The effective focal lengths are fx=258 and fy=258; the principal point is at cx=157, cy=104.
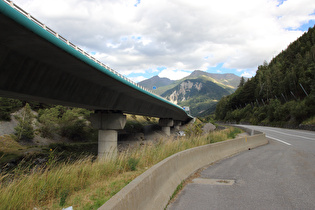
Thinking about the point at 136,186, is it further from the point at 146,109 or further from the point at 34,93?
the point at 146,109

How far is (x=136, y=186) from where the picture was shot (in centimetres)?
454

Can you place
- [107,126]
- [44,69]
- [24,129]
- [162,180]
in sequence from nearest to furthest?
[162,180] < [44,69] < [107,126] < [24,129]

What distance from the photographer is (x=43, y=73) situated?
14.8m

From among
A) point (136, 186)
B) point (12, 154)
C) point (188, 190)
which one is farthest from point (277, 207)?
point (12, 154)

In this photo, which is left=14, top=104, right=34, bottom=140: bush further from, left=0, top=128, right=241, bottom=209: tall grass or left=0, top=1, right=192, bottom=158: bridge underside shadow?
left=0, top=128, right=241, bottom=209: tall grass

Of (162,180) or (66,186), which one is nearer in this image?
(66,186)

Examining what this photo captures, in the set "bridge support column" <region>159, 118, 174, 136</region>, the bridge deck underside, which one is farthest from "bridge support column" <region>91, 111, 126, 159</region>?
"bridge support column" <region>159, 118, 174, 136</region>

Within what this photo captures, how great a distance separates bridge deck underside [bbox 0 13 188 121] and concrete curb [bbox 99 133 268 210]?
7.97 meters

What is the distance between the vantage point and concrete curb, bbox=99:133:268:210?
13.3 feet

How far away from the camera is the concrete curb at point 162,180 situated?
4062 mm

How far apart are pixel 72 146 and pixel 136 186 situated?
29.8 meters

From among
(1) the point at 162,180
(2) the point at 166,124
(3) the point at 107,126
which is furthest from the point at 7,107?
(2) the point at 166,124

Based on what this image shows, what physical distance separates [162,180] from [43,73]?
436 inches

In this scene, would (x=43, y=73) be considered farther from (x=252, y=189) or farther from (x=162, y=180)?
(x=252, y=189)
